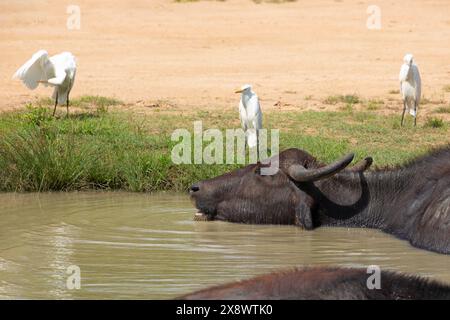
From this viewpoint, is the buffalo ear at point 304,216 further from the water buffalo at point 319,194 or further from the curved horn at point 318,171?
the curved horn at point 318,171

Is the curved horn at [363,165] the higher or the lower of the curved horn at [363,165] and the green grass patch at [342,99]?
the higher

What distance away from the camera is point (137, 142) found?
13188 millimetres

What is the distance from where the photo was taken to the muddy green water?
7656 mm

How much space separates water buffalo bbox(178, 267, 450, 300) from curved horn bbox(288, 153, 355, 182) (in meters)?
4.26

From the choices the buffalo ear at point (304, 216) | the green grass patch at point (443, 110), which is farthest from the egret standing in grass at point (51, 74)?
the buffalo ear at point (304, 216)

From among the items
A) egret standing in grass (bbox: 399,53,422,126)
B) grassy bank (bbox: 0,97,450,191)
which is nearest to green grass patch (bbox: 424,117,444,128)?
grassy bank (bbox: 0,97,450,191)

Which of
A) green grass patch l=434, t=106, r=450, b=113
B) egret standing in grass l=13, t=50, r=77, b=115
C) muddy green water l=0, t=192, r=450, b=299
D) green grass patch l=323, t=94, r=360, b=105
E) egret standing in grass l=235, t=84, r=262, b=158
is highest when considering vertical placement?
egret standing in grass l=13, t=50, r=77, b=115

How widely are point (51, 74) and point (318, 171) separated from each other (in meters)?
9.15

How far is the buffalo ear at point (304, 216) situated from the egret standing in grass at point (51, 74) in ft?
26.5

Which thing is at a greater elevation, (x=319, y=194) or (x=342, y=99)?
(x=319, y=194)

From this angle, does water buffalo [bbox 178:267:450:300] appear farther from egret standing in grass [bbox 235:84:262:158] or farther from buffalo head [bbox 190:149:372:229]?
egret standing in grass [bbox 235:84:262:158]

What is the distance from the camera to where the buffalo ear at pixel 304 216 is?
9.36 m

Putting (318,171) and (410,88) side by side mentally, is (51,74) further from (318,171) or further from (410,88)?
(318,171)

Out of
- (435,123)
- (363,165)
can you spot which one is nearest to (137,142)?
(363,165)
